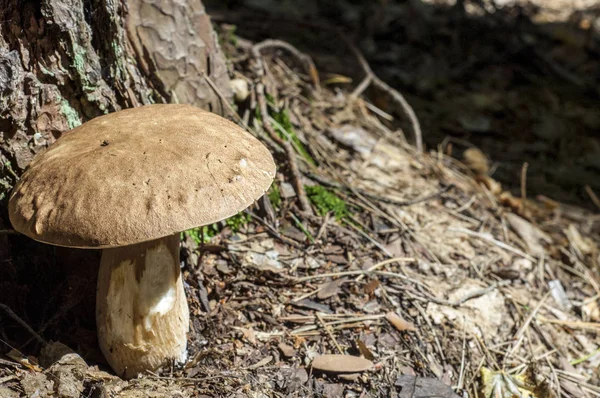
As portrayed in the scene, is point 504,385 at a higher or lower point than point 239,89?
lower

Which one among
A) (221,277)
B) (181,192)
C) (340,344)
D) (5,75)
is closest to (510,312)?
(340,344)

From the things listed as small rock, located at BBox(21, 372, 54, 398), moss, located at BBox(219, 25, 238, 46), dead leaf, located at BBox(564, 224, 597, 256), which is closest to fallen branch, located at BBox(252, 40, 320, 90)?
moss, located at BBox(219, 25, 238, 46)

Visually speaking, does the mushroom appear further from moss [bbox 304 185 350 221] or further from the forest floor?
moss [bbox 304 185 350 221]

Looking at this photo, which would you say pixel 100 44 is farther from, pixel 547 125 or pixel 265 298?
pixel 547 125

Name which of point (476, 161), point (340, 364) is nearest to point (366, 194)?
point (340, 364)

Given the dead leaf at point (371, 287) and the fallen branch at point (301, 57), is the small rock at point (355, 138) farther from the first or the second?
the dead leaf at point (371, 287)

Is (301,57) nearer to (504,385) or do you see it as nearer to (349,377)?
(349,377)
